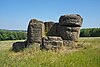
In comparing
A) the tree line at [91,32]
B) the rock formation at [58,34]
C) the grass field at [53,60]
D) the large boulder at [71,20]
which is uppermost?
the large boulder at [71,20]

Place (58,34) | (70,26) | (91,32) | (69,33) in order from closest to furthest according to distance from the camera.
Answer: (69,33)
(70,26)
(58,34)
(91,32)

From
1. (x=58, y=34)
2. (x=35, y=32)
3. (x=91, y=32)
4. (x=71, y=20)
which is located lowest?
(x=91, y=32)

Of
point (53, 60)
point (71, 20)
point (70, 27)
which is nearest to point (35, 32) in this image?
point (70, 27)

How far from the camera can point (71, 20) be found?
16.9 metres

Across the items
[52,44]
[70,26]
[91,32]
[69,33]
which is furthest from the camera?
[91,32]

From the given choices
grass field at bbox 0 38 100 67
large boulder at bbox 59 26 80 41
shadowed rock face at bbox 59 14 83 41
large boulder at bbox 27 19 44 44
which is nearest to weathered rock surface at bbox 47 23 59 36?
shadowed rock face at bbox 59 14 83 41

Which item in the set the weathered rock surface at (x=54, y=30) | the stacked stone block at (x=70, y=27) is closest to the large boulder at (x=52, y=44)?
the stacked stone block at (x=70, y=27)

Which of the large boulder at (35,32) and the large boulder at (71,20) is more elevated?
the large boulder at (71,20)

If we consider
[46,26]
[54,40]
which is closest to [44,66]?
[54,40]

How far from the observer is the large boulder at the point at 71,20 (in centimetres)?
1689

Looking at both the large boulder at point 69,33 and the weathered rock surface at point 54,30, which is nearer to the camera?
the large boulder at point 69,33

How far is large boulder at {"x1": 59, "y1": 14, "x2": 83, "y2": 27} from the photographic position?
16.9 metres

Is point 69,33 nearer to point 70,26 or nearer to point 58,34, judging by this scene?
point 70,26

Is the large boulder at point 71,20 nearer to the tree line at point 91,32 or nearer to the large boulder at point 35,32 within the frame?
the large boulder at point 35,32
